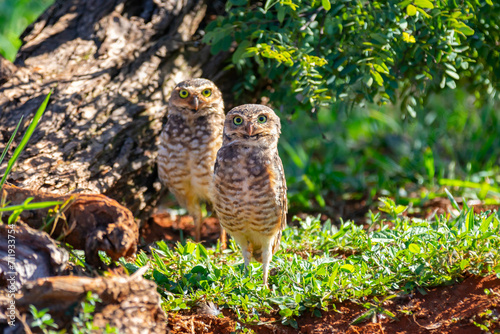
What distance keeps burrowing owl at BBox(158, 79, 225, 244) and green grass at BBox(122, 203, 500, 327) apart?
0.76m

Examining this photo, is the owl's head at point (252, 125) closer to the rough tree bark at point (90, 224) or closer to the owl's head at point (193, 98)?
the owl's head at point (193, 98)

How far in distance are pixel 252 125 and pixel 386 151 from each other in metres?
3.66

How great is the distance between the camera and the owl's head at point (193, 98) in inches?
148

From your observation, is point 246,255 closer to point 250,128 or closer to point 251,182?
point 251,182

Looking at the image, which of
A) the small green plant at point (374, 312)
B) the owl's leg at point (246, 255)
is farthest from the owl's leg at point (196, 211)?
the small green plant at point (374, 312)

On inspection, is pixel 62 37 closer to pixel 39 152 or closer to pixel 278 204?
pixel 39 152

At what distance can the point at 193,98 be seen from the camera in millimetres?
3760

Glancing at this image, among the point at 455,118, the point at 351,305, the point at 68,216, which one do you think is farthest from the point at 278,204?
the point at 455,118

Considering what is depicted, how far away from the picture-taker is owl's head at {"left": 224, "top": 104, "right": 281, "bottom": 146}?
3.03 meters

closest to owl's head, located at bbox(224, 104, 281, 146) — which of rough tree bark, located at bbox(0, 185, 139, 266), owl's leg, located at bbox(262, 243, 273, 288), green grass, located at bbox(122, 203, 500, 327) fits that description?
owl's leg, located at bbox(262, 243, 273, 288)

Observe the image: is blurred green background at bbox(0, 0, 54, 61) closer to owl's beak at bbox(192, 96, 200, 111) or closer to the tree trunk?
the tree trunk

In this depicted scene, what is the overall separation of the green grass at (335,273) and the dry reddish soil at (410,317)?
1.9 inches

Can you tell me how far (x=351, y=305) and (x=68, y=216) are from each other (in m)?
1.54

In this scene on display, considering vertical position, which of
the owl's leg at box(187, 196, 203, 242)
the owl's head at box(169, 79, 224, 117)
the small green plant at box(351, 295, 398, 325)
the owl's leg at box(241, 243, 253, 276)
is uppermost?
the owl's head at box(169, 79, 224, 117)
